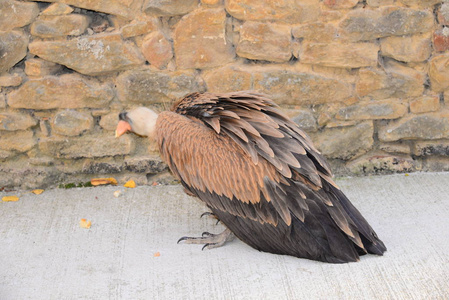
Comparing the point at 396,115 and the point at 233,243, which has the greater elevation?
the point at 396,115

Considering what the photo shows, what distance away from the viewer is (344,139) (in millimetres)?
4285

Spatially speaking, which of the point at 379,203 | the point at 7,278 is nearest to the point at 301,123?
the point at 379,203

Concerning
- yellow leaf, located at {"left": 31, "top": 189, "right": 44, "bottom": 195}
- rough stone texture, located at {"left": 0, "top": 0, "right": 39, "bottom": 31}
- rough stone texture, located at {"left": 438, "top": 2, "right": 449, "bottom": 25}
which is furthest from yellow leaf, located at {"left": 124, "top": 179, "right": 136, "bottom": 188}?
rough stone texture, located at {"left": 438, "top": 2, "right": 449, "bottom": 25}

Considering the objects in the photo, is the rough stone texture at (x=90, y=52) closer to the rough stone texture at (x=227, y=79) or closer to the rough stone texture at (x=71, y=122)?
the rough stone texture at (x=71, y=122)

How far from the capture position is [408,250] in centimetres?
325

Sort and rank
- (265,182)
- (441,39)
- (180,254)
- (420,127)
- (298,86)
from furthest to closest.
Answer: (420,127) < (298,86) < (441,39) < (180,254) < (265,182)

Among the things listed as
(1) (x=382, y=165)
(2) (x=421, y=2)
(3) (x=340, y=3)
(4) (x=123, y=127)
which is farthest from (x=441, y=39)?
(4) (x=123, y=127)

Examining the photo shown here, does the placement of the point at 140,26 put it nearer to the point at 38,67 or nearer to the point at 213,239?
the point at 38,67

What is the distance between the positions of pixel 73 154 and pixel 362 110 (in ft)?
6.98

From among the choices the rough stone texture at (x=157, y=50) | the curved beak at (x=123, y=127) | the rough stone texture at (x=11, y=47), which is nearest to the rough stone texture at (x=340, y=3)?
the rough stone texture at (x=157, y=50)

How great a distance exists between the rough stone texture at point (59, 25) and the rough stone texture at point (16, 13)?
6 cm

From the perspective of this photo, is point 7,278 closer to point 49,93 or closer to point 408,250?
point 49,93

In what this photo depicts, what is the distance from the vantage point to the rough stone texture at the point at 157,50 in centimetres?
398

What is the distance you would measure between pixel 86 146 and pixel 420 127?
2.44 m
